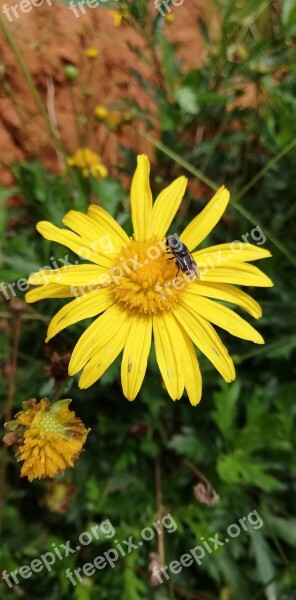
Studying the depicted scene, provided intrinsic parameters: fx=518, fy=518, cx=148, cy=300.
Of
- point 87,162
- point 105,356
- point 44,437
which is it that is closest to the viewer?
point 44,437

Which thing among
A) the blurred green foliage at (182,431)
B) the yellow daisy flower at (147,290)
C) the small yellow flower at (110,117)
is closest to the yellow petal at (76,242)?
the yellow daisy flower at (147,290)

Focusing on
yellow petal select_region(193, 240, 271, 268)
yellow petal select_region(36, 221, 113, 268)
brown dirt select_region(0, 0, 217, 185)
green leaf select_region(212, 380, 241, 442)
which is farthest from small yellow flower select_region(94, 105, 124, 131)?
green leaf select_region(212, 380, 241, 442)

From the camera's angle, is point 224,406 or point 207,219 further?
point 224,406

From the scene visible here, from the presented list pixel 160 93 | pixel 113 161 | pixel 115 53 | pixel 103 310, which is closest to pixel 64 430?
pixel 103 310

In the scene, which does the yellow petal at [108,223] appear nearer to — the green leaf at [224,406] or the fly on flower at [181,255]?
the fly on flower at [181,255]

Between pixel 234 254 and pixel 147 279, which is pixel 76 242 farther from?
pixel 234 254

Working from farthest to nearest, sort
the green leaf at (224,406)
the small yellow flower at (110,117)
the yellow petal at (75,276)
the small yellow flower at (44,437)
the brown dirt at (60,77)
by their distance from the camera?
1. the brown dirt at (60,77)
2. the small yellow flower at (110,117)
3. the green leaf at (224,406)
4. the yellow petal at (75,276)
5. the small yellow flower at (44,437)

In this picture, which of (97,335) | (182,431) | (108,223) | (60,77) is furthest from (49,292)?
(60,77)
